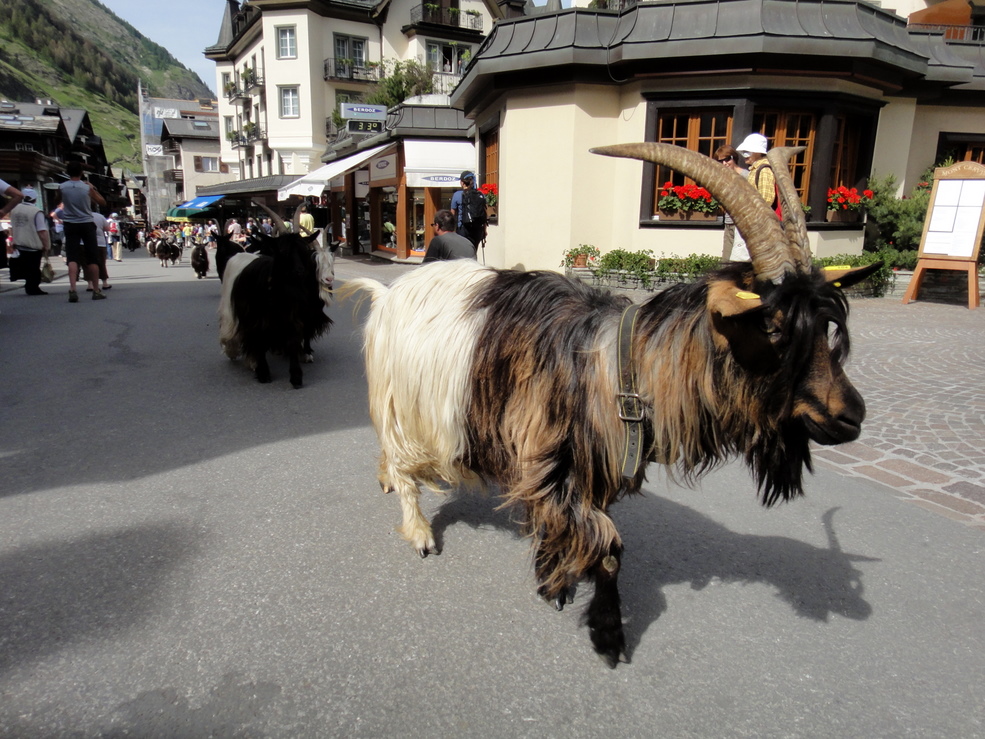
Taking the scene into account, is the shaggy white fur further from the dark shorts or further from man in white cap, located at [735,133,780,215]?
the dark shorts

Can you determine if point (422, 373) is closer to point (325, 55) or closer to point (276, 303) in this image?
point (276, 303)

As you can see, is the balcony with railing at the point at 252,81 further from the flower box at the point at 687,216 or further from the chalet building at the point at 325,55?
the flower box at the point at 687,216

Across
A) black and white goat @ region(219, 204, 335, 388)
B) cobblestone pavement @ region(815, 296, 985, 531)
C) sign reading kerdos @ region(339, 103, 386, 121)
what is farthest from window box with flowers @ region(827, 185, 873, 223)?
sign reading kerdos @ region(339, 103, 386, 121)

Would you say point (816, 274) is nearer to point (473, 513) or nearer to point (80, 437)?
point (473, 513)

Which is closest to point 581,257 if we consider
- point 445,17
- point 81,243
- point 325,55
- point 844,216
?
point 844,216

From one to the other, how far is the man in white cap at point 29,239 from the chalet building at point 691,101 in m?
8.54

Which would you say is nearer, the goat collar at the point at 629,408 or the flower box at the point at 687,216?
the goat collar at the point at 629,408

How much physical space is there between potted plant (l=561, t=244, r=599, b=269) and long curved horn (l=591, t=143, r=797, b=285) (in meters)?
9.91

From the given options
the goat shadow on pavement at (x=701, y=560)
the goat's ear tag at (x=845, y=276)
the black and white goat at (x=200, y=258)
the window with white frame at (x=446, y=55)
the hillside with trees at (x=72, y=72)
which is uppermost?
the hillside with trees at (x=72, y=72)

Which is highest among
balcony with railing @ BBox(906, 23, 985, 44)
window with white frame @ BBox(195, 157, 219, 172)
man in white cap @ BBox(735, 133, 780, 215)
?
window with white frame @ BBox(195, 157, 219, 172)

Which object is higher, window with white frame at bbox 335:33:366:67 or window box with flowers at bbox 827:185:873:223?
window with white frame at bbox 335:33:366:67

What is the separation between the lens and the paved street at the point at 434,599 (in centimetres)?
214

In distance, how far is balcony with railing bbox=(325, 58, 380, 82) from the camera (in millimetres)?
39094

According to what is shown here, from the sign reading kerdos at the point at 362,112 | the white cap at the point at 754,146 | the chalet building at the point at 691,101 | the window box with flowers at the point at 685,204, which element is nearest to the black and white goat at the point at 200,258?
the chalet building at the point at 691,101
